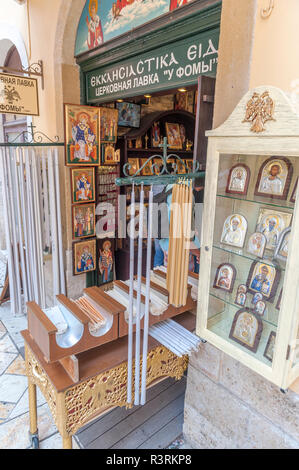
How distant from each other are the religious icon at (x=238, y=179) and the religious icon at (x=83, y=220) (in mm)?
2434

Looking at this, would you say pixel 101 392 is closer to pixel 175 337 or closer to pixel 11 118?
pixel 175 337

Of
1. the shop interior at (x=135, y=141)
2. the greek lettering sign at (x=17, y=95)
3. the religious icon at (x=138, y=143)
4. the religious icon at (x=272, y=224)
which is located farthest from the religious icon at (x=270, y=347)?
the religious icon at (x=138, y=143)

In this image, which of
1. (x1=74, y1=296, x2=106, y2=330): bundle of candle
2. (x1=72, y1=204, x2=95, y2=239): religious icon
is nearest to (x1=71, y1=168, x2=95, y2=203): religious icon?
(x1=72, y1=204, x2=95, y2=239): religious icon

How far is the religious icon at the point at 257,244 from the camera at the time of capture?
168 cm

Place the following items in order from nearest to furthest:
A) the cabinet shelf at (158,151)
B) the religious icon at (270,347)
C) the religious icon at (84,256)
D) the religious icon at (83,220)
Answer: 1. the religious icon at (270,347)
2. the religious icon at (83,220)
3. the religious icon at (84,256)
4. the cabinet shelf at (158,151)

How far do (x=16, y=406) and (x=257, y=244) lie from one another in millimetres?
2514

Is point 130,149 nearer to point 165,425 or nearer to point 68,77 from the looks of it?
point 68,77

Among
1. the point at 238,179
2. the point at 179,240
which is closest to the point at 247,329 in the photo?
the point at 179,240

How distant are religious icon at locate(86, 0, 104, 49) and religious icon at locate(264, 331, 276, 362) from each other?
10.1ft

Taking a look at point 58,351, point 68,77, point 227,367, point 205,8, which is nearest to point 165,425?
point 227,367

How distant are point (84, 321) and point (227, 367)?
1.00 meters

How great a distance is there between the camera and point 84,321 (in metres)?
1.67

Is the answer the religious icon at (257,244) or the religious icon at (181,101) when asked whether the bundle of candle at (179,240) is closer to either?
the religious icon at (257,244)

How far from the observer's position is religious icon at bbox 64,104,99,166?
11.1 ft
